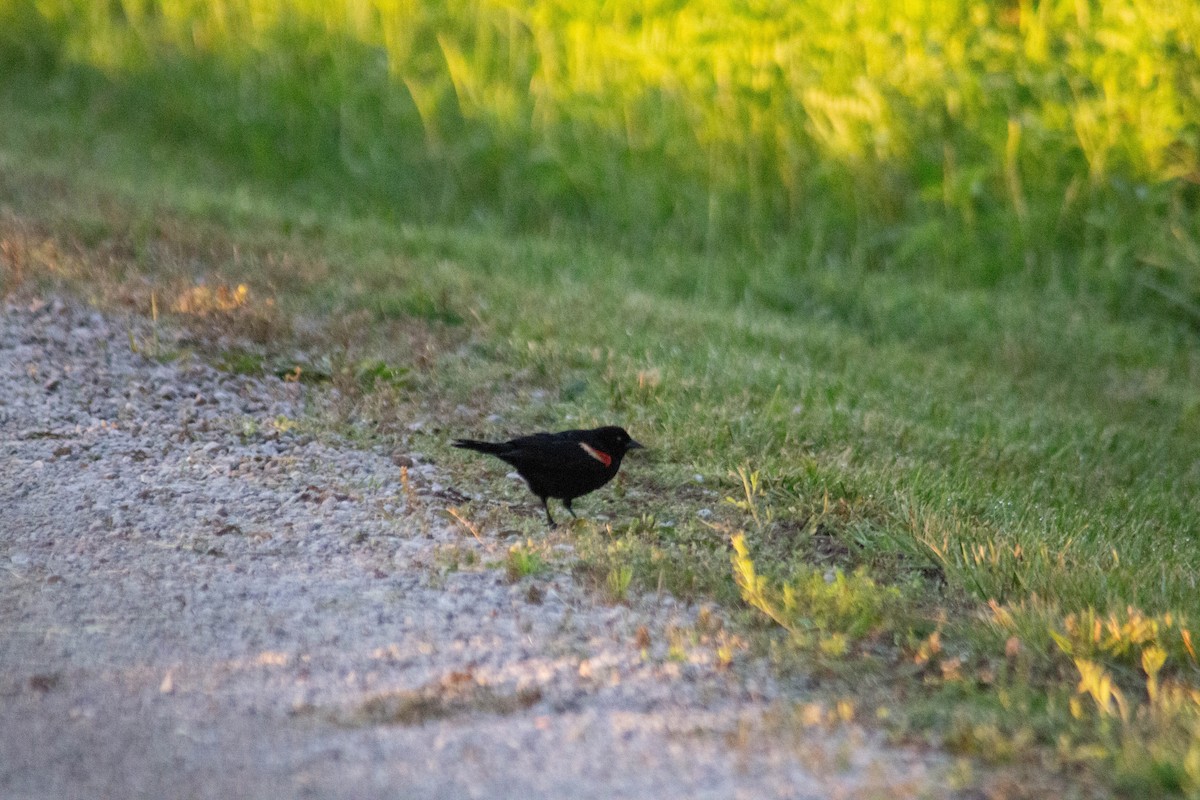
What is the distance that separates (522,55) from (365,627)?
7.89 m

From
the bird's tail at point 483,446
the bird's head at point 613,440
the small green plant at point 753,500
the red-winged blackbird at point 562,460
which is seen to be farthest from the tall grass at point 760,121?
→ the bird's tail at point 483,446

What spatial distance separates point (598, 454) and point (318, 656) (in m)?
1.46

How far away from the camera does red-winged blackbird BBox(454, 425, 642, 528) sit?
482 cm

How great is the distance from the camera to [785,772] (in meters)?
3.09

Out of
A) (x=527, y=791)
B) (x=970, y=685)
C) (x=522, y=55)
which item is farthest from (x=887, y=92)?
(x=527, y=791)

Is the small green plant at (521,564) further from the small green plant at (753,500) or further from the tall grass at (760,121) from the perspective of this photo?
the tall grass at (760,121)

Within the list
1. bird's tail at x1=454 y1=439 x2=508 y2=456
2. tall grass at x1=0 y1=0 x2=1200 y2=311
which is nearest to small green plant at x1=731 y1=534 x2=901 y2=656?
bird's tail at x1=454 y1=439 x2=508 y2=456

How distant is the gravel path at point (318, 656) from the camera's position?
314cm

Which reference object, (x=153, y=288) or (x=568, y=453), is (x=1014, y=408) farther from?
(x=153, y=288)

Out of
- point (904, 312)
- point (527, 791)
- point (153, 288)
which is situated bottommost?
point (904, 312)

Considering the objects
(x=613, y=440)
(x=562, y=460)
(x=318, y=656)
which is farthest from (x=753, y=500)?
(x=318, y=656)

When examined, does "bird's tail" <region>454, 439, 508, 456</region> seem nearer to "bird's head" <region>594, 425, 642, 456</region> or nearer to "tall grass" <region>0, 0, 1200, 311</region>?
"bird's head" <region>594, 425, 642, 456</region>

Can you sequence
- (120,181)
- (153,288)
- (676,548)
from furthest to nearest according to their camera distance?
(120,181)
(153,288)
(676,548)

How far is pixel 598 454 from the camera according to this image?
4.89m
